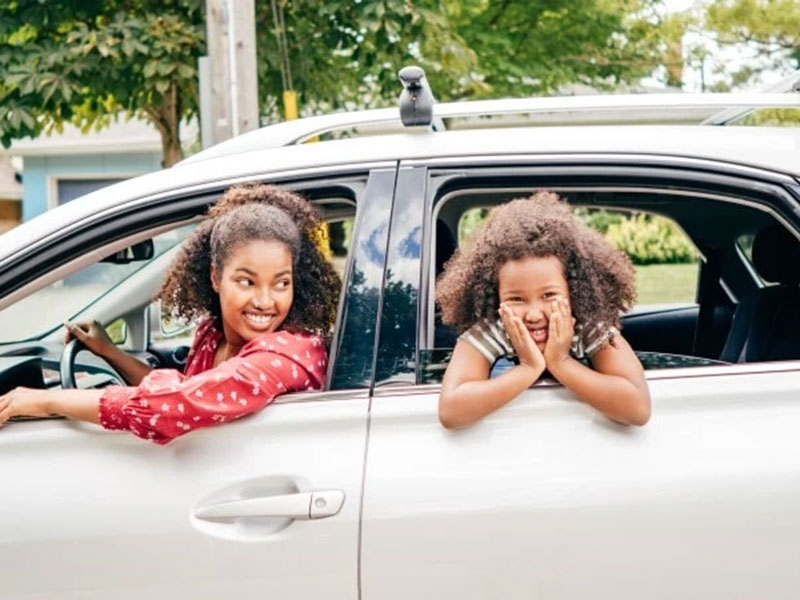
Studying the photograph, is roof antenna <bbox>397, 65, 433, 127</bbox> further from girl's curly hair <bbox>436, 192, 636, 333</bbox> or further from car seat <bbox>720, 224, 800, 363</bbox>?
car seat <bbox>720, 224, 800, 363</bbox>

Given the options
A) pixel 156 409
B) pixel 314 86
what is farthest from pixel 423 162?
pixel 314 86

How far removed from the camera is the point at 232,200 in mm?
2412

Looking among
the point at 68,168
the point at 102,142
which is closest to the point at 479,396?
the point at 102,142

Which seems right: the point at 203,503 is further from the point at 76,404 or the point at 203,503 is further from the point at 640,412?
the point at 640,412

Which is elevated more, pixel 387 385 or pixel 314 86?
pixel 314 86

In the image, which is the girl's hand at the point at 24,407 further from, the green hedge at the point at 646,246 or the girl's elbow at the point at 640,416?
the green hedge at the point at 646,246

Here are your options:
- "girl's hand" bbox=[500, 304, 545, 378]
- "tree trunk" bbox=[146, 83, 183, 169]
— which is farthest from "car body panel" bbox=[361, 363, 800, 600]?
"tree trunk" bbox=[146, 83, 183, 169]

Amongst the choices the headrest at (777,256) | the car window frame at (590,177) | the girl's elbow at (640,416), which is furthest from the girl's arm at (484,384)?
the headrest at (777,256)

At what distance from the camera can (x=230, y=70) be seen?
686 centimetres

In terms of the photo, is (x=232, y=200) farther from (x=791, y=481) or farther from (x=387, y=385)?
(x=791, y=481)

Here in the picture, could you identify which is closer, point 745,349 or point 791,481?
point 791,481

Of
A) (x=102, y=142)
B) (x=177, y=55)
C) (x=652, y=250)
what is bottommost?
(x=652, y=250)

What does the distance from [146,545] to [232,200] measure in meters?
0.75

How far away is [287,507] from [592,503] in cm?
58
